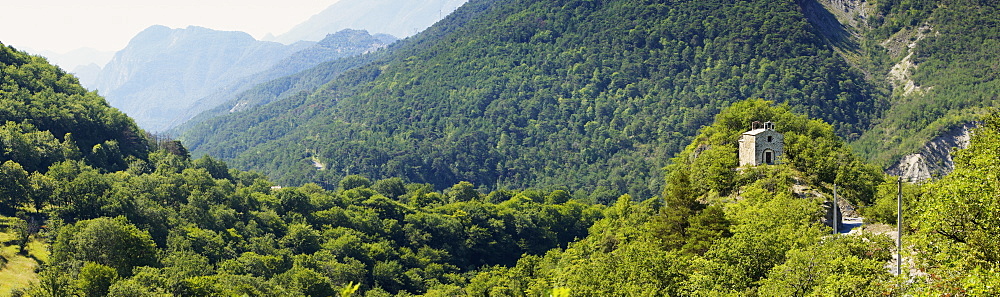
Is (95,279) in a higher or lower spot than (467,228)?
higher

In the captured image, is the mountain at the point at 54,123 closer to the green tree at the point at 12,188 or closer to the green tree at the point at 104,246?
the green tree at the point at 12,188

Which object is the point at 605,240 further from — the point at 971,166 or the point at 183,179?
the point at 183,179

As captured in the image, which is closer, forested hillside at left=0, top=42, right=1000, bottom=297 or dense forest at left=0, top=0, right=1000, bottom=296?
forested hillside at left=0, top=42, right=1000, bottom=297

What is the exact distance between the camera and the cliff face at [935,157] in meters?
170

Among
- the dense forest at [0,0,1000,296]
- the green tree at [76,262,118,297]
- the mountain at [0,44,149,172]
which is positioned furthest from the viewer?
the mountain at [0,44,149,172]

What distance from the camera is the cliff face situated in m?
170

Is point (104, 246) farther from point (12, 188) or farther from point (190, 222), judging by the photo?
point (190, 222)

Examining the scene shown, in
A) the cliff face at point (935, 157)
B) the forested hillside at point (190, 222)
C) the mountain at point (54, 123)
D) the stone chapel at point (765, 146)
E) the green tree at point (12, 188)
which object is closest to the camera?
the stone chapel at point (765, 146)

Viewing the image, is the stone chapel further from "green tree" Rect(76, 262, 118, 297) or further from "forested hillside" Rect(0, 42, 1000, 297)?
"green tree" Rect(76, 262, 118, 297)

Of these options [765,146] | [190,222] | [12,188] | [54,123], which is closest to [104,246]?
[12,188]

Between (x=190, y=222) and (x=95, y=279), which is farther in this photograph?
(x=190, y=222)

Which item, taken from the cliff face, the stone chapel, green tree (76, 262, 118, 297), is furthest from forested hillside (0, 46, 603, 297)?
the cliff face

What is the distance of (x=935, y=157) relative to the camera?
575 ft

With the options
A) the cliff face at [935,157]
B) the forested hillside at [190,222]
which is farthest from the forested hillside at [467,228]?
the cliff face at [935,157]
